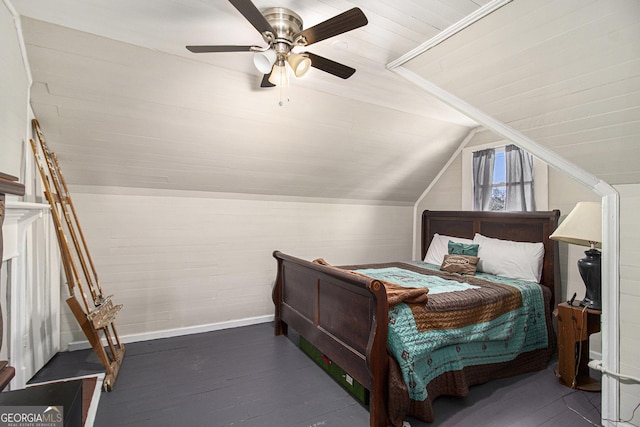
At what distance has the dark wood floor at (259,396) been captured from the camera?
83.3 inches

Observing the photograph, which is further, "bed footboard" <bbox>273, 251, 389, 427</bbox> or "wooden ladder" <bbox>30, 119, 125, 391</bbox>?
"wooden ladder" <bbox>30, 119, 125, 391</bbox>

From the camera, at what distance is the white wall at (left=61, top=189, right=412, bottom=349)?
3221 millimetres

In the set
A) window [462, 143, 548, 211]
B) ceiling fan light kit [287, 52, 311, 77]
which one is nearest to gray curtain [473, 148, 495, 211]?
window [462, 143, 548, 211]

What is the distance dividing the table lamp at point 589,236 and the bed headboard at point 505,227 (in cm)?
61

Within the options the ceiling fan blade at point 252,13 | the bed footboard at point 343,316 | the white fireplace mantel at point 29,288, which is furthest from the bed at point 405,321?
the white fireplace mantel at point 29,288

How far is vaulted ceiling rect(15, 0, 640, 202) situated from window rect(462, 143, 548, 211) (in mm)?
661

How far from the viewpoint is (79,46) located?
220 cm

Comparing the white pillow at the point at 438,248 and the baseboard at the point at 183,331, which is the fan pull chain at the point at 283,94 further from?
the white pillow at the point at 438,248

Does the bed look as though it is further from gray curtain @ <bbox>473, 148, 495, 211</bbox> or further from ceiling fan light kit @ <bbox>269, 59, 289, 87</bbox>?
ceiling fan light kit @ <bbox>269, 59, 289, 87</bbox>

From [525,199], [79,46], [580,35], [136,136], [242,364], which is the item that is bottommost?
[242,364]

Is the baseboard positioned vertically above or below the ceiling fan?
below

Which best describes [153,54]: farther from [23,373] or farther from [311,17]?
[23,373]

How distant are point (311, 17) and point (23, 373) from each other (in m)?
2.94

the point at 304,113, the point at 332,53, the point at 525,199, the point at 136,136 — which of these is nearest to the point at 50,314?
the point at 136,136
